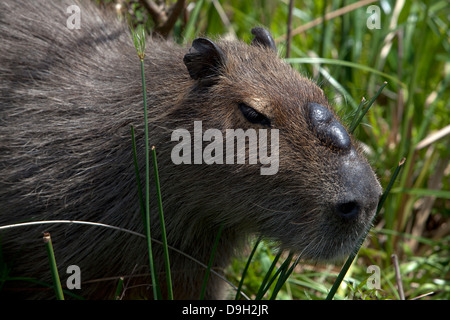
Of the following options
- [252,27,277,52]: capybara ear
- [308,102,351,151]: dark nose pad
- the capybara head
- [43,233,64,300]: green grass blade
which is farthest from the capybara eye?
[43,233,64,300]: green grass blade

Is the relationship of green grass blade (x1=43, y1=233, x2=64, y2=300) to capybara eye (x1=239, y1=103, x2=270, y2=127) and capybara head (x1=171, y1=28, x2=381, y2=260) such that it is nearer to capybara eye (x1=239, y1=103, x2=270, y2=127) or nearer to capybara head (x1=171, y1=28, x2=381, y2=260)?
capybara head (x1=171, y1=28, x2=381, y2=260)

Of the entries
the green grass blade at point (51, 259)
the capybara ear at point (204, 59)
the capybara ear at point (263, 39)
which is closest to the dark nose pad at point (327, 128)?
the capybara ear at point (204, 59)

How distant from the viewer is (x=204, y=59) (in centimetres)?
298

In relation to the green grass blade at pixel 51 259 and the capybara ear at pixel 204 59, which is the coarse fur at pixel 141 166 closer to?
the capybara ear at pixel 204 59

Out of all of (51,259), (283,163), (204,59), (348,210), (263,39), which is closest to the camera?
(51,259)

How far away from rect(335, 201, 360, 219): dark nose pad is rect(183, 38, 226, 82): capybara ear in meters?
0.91

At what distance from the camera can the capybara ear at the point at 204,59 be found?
9.71 ft

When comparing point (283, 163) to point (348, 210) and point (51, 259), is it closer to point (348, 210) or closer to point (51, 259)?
point (348, 210)

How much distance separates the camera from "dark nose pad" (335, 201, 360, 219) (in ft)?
8.71

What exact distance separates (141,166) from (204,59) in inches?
24.5

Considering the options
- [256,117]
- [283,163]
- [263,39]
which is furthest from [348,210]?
[263,39]

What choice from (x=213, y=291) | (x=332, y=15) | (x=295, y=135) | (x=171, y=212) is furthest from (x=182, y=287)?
(x=332, y=15)

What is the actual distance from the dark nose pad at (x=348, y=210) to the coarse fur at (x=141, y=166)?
0.05 ft
